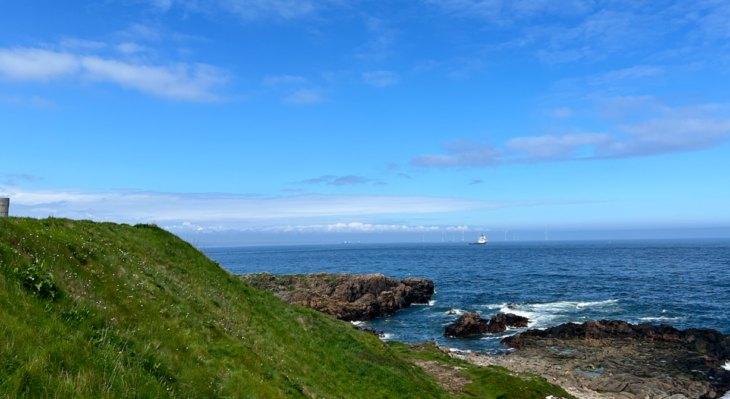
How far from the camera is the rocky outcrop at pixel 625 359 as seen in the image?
32562 millimetres

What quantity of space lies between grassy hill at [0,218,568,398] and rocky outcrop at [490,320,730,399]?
16.0 m

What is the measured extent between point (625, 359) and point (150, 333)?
4592 centimetres

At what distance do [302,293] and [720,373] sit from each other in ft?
187

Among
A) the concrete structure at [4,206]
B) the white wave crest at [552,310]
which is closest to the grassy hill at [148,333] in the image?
the concrete structure at [4,206]

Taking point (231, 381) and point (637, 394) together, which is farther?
point (637, 394)

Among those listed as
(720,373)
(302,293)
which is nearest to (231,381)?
(720,373)

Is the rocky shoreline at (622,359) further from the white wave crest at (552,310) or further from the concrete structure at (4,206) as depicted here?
the concrete structure at (4,206)

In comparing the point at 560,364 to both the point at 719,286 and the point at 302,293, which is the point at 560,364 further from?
the point at 719,286

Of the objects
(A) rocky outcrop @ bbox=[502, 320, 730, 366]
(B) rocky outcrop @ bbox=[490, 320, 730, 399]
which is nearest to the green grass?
(B) rocky outcrop @ bbox=[490, 320, 730, 399]

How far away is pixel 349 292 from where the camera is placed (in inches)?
2982

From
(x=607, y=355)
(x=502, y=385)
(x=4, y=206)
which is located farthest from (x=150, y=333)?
(x=607, y=355)

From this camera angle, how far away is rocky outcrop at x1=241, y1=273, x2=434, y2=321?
68250mm

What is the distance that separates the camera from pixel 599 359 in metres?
40.8

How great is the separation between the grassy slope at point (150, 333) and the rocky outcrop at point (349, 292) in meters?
38.8
